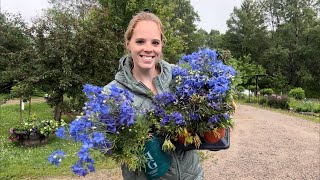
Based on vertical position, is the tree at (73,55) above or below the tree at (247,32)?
below

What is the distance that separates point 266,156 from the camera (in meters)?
8.20

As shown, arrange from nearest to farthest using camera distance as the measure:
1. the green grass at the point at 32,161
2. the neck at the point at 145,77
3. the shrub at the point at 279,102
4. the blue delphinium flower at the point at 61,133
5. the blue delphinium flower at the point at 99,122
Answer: the blue delphinium flower at the point at 99,122 < the blue delphinium flower at the point at 61,133 < the neck at the point at 145,77 < the green grass at the point at 32,161 < the shrub at the point at 279,102

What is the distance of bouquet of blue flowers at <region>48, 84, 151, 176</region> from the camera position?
163 cm

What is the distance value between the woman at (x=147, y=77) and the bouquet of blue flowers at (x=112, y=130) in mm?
200

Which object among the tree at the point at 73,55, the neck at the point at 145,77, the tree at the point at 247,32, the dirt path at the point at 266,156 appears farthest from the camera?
the tree at the point at 247,32

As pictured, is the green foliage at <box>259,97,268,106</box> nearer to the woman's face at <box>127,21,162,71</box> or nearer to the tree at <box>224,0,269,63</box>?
the tree at <box>224,0,269,63</box>

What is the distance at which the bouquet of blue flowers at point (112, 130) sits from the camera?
163 centimetres

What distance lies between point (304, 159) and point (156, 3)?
731cm

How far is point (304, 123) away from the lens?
13594 millimetres

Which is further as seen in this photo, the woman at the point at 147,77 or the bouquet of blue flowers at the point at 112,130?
the woman at the point at 147,77

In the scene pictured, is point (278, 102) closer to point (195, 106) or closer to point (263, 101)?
point (263, 101)

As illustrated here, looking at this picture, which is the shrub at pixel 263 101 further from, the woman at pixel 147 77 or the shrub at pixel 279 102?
the woman at pixel 147 77

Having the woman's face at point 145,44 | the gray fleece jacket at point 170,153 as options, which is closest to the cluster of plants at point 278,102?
the gray fleece jacket at point 170,153

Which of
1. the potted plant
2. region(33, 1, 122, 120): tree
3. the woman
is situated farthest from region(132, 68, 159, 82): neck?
region(33, 1, 122, 120): tree
